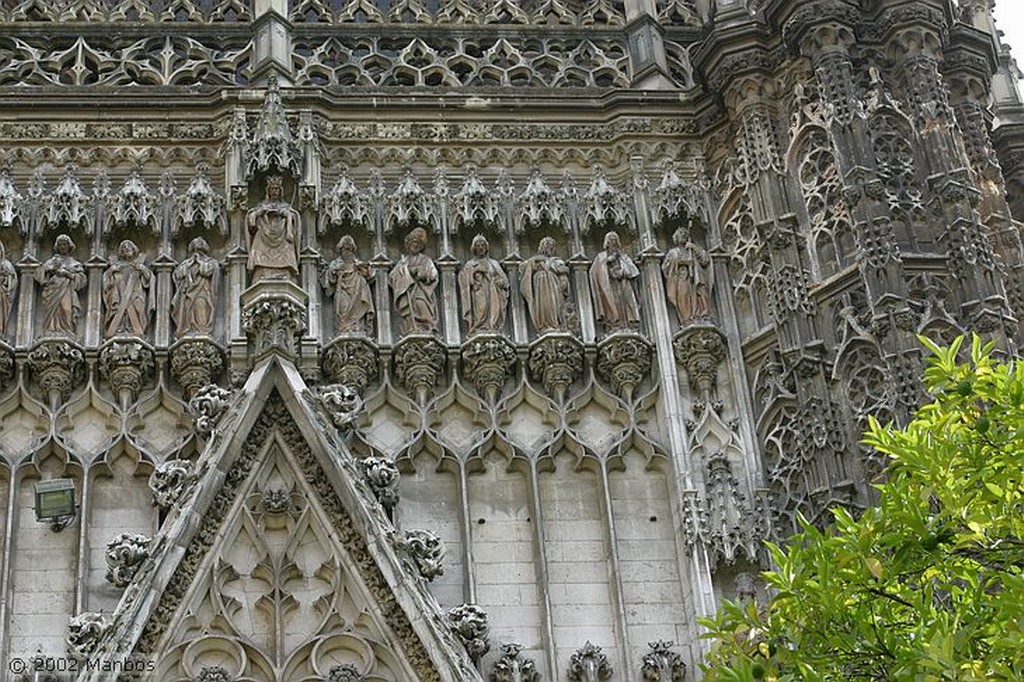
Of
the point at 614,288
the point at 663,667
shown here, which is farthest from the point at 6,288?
the point at 663,667

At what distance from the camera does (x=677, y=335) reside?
1603 cm

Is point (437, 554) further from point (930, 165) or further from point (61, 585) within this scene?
point (930, 165)

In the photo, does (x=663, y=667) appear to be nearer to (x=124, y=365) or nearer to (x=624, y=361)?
(x=624, y=361)

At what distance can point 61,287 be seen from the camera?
15906mm

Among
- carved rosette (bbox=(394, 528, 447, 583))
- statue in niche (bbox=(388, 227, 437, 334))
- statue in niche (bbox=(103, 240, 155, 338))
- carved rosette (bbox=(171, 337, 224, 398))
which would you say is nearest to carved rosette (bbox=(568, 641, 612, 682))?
carved rosette (bbox=(394, 528, 447, 583))

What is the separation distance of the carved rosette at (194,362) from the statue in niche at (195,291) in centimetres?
18

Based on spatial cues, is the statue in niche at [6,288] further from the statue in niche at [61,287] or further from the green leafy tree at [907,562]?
the green leafy tree at [907,562]

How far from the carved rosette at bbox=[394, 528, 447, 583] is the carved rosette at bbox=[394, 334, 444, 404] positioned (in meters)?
1.63

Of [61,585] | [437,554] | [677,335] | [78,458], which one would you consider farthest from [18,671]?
[677,335]

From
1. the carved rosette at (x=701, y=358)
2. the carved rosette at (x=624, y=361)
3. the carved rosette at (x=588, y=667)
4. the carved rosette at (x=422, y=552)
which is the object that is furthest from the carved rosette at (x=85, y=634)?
the carved rosette at (x=701, y=358)

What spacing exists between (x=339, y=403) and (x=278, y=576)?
1.51 m

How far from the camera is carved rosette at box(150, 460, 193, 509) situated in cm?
1444

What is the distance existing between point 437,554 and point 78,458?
10.4 feet

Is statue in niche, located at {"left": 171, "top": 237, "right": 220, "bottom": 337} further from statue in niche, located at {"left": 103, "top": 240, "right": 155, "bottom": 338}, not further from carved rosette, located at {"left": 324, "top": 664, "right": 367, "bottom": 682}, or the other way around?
carved rosette, located at {"left": 324, "top": 664, "right": 367, "bottom": 682}
